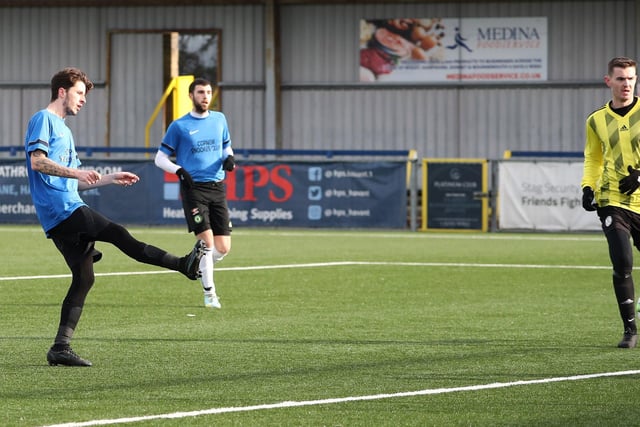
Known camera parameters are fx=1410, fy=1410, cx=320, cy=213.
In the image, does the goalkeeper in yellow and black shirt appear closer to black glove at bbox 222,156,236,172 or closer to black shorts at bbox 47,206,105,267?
black shorts at bbox 47,206,105,267

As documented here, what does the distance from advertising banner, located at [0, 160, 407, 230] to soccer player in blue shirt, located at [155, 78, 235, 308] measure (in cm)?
1486

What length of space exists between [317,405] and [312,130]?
31.5 m

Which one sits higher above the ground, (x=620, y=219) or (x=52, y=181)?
(x=52, y=181)

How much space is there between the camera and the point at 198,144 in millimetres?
13734

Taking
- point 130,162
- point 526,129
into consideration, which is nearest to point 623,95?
point 130,162

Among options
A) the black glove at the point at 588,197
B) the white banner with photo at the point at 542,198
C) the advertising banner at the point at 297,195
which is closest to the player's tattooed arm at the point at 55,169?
the black glove at the point at 588,197

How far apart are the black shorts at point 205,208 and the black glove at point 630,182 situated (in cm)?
480

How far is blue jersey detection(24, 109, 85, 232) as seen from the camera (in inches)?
353

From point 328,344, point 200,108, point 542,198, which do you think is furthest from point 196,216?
point 542,198

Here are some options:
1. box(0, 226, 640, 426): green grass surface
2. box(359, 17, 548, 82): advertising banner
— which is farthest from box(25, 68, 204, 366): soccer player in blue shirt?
box(359, 17, 548, 82): advertising banner

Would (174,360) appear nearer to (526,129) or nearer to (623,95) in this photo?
(623,95)

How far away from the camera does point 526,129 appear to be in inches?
1481

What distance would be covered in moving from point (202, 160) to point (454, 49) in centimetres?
2452

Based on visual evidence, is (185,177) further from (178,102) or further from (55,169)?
(178,102)
